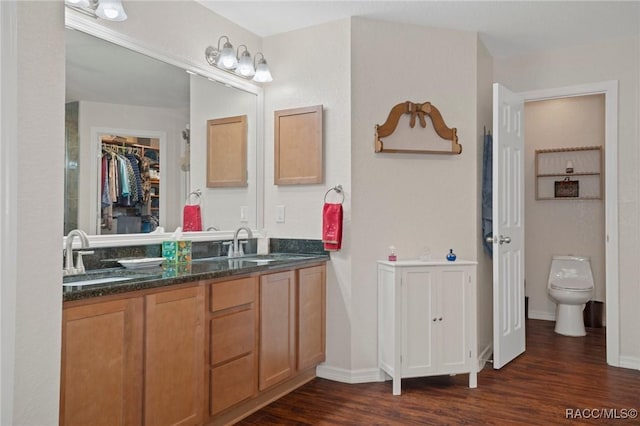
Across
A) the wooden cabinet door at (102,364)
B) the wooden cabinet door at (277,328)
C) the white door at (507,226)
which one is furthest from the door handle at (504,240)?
the wooden cabinet door at (102,364)

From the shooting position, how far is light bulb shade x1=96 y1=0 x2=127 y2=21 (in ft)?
7.25

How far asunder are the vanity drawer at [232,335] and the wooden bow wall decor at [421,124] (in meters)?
1.48

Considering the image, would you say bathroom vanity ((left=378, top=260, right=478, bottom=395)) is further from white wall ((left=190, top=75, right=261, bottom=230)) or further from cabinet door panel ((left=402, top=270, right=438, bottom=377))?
white wall ((left=190, top=75, right=261, bottom=230))

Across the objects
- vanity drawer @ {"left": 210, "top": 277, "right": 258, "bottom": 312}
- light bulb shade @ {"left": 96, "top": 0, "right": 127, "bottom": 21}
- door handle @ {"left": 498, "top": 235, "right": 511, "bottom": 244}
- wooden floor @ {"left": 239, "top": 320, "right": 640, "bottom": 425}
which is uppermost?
light bulb shade @ {"left": 96, "top": 0, "right": 127, "bottom": 21}

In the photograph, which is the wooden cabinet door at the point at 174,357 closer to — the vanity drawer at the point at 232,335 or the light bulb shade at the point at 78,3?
the vanity drawer at the point at 232,335

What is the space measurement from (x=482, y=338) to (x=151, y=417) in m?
2.56

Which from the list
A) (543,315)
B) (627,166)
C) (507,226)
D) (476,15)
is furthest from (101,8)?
(543,315)

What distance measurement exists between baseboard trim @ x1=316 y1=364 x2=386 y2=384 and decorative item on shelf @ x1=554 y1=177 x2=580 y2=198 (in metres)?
3.05

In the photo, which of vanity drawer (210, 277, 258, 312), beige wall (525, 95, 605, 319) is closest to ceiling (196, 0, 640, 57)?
beige wall (525, 95, 605, 319)

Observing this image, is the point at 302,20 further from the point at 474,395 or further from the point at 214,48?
the point at 474,395

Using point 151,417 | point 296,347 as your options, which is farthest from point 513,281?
point 151,417

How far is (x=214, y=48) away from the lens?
10.0 feet

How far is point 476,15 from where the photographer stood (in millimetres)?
3154

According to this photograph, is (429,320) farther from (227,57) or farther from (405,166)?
(227,57)
